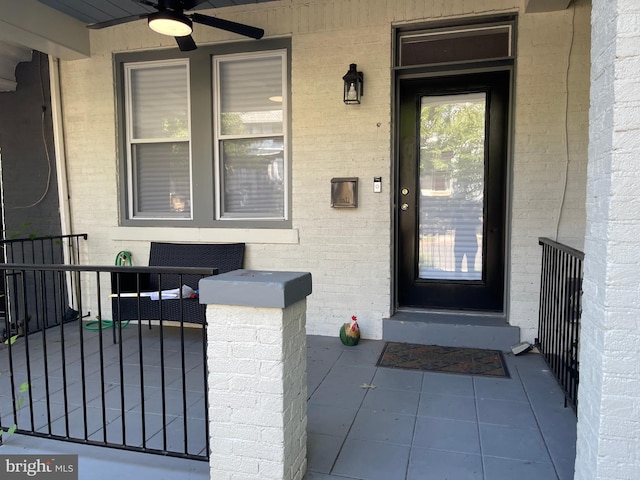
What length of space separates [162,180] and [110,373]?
6.53ft

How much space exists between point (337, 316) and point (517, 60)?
8.33 ft

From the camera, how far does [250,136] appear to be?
405cm

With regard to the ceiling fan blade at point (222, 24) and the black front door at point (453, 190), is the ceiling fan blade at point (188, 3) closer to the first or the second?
the ceiling fan blade at point (222, 24)

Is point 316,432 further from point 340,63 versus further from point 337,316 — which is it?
point 340,63

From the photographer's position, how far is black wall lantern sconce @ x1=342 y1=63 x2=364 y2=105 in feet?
11.7

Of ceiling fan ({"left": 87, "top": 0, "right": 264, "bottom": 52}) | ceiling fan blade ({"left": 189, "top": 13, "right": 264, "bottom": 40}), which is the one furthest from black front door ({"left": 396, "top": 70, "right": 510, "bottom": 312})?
ceiling fan ({"left": 87, "top": 0, "right": 264, "bottom": 52})

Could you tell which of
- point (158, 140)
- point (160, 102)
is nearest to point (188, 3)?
point (160, 102)

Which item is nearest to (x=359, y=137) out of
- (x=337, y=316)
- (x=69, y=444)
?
(x=337, y=316)

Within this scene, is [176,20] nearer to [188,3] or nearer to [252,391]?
[188,3]

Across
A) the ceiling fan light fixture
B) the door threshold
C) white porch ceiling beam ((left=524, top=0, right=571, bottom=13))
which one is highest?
white porch ceiling beam ((left=524, top=0, right=571, bottom=13))

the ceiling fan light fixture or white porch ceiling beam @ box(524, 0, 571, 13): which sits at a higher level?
white porch ceiling beam @ box(524, 0, 571, 13)

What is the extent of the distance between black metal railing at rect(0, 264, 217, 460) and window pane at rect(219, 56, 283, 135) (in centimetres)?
156

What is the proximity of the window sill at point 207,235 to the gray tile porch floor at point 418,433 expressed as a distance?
1316 millimetres

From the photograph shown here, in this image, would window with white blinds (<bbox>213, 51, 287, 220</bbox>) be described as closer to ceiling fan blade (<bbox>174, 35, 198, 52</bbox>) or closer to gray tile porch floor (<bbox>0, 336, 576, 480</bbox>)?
ceiling fan blade (<bbox>174, 35, 198, 52</bbox>)
